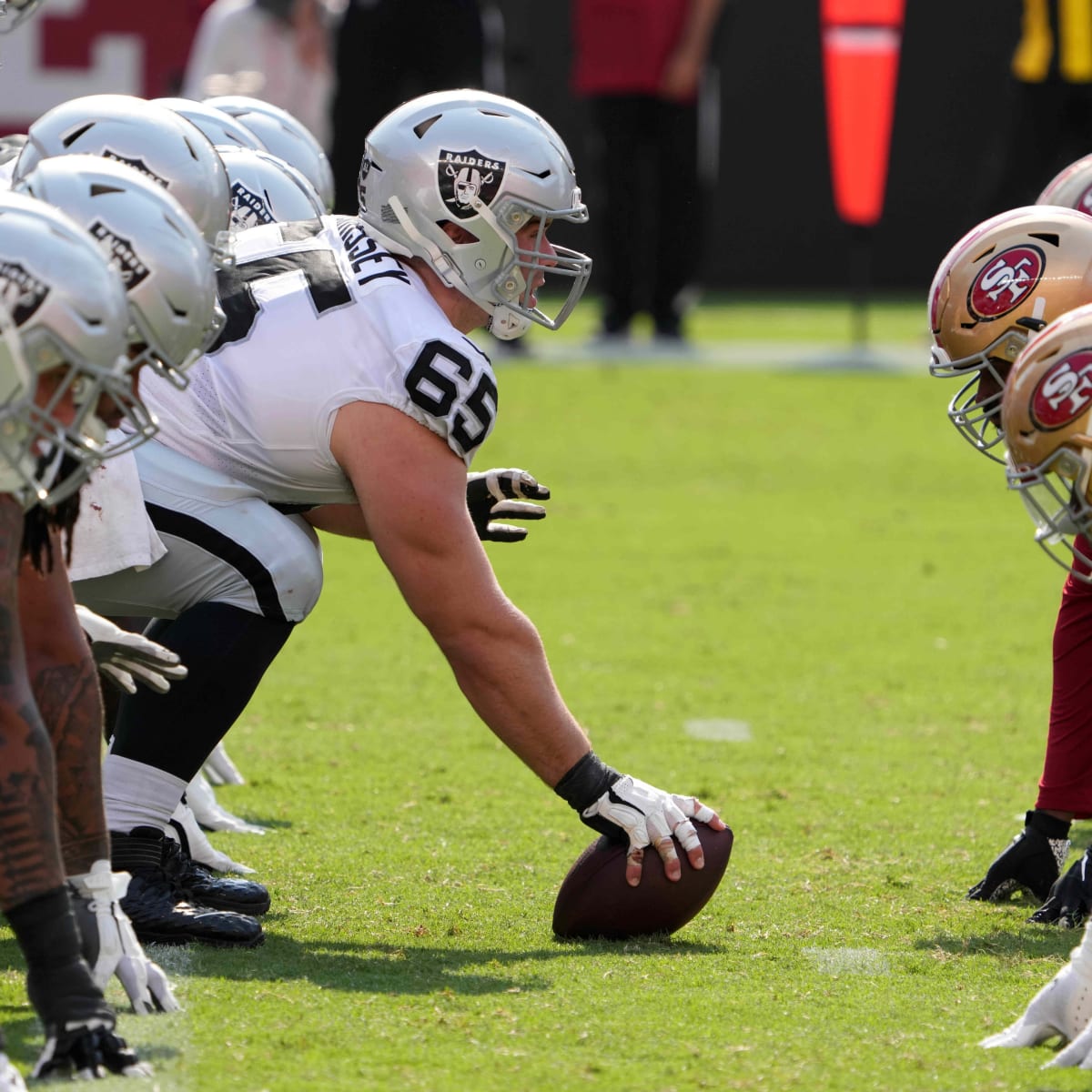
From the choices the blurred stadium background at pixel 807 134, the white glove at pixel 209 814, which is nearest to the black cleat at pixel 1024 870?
the white glove at pixel 209 814

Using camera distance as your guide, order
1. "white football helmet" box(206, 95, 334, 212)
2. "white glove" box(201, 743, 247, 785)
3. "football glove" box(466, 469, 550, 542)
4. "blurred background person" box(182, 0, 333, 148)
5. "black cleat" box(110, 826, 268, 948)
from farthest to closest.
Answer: "blurred background person" box(182, 0, 333, 148), "white football helmet" box(206, 95, 334, 212), "white glove" box(201, 743, 247, 785), "football glove" box(466, 469, 550, 542), "black cleat" box(110, 826, 268, 948)

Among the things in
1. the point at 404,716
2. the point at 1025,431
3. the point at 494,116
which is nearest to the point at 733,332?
the point at 404,716

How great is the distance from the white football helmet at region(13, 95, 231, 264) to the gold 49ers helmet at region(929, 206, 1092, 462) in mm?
1252

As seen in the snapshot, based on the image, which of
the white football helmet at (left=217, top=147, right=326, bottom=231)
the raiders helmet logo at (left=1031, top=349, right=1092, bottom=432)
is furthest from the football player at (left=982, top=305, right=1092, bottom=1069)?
the white football helmet at (left=217, top=147, right=326, bottom=231)

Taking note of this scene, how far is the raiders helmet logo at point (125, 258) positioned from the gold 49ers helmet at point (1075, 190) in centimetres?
190

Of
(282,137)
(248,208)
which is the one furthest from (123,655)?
(282,137)

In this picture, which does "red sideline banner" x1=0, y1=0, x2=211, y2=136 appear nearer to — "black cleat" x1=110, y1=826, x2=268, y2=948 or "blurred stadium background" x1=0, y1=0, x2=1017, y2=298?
"blurred stadium background" x1=0, y1=0, x2=1017, y2=298

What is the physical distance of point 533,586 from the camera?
6723 millimetres

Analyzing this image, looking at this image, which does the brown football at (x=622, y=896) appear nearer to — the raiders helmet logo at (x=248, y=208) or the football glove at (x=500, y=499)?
the football glove at (x=500, y=499)

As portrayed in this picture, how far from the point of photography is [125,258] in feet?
9.02

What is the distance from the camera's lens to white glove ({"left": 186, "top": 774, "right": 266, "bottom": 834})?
4168 millimetres

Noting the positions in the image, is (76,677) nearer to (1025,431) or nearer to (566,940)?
(566,940)

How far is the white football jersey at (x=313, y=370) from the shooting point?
342cm

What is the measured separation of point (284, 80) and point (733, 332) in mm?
4350
